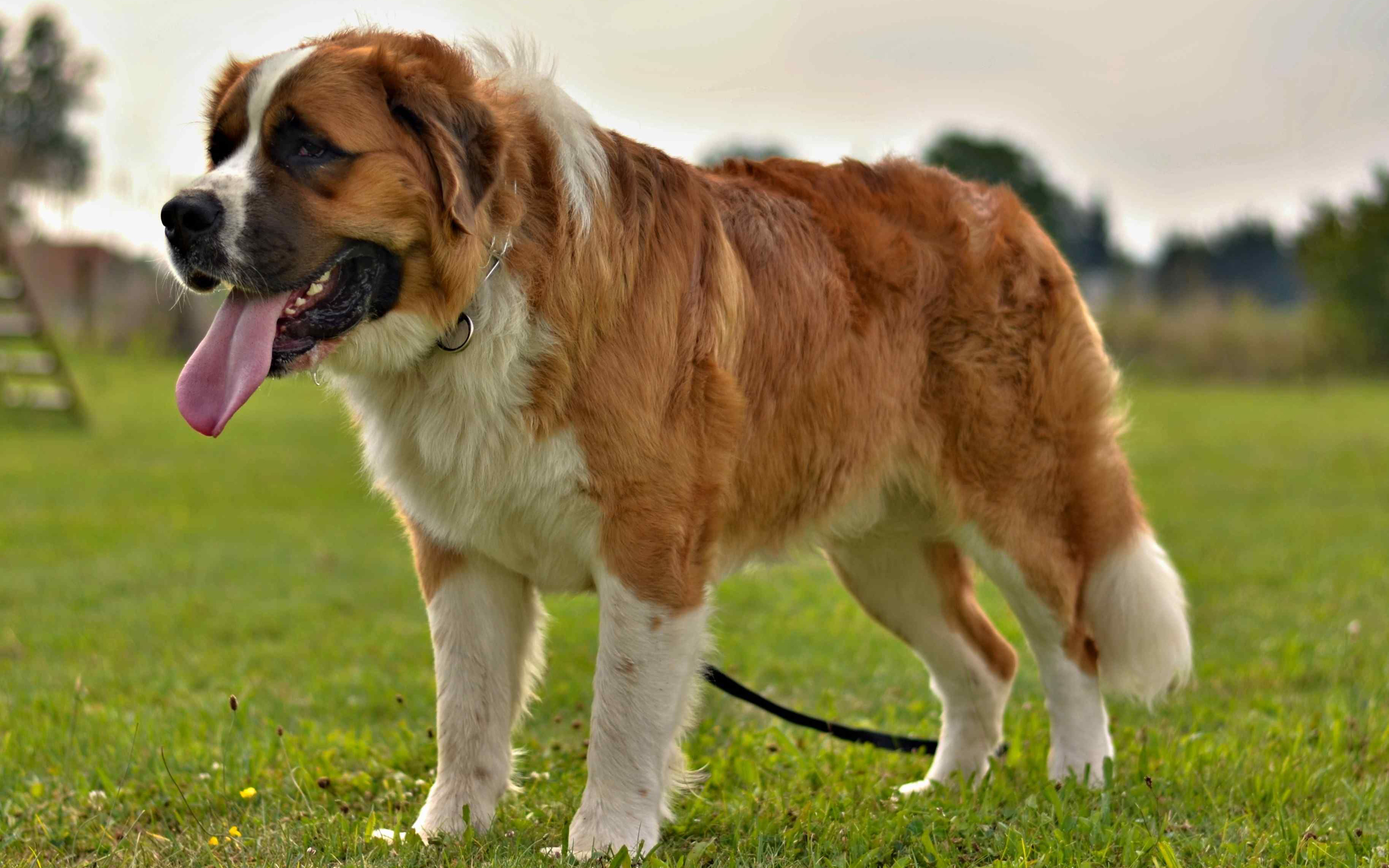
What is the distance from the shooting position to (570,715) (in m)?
5.15

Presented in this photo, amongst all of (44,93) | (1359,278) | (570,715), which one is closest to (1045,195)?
(1359,278)

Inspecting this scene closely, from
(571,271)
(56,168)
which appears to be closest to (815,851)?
(571,271)

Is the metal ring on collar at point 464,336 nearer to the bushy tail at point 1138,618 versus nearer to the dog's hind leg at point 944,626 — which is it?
the dog's hind leg at point 944,626

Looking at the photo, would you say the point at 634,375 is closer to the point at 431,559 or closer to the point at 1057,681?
the point at 431,559

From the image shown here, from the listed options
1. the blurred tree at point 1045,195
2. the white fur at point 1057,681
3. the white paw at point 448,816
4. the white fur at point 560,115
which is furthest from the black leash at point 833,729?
the blurred tree at point 1045,195

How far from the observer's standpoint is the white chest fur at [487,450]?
327 centimetres

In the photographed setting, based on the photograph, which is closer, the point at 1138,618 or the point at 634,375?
the point at 634,375

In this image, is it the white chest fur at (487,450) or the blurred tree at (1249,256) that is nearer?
the white chest fur at (487,450)

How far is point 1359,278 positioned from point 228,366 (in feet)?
96.4

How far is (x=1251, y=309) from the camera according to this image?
29.4 meters

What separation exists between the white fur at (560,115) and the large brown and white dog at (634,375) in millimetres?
11

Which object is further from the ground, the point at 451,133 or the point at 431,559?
the point at 451,133

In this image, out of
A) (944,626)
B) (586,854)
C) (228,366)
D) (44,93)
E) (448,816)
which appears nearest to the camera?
(228,366)

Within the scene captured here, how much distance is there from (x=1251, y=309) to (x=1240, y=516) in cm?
2088
